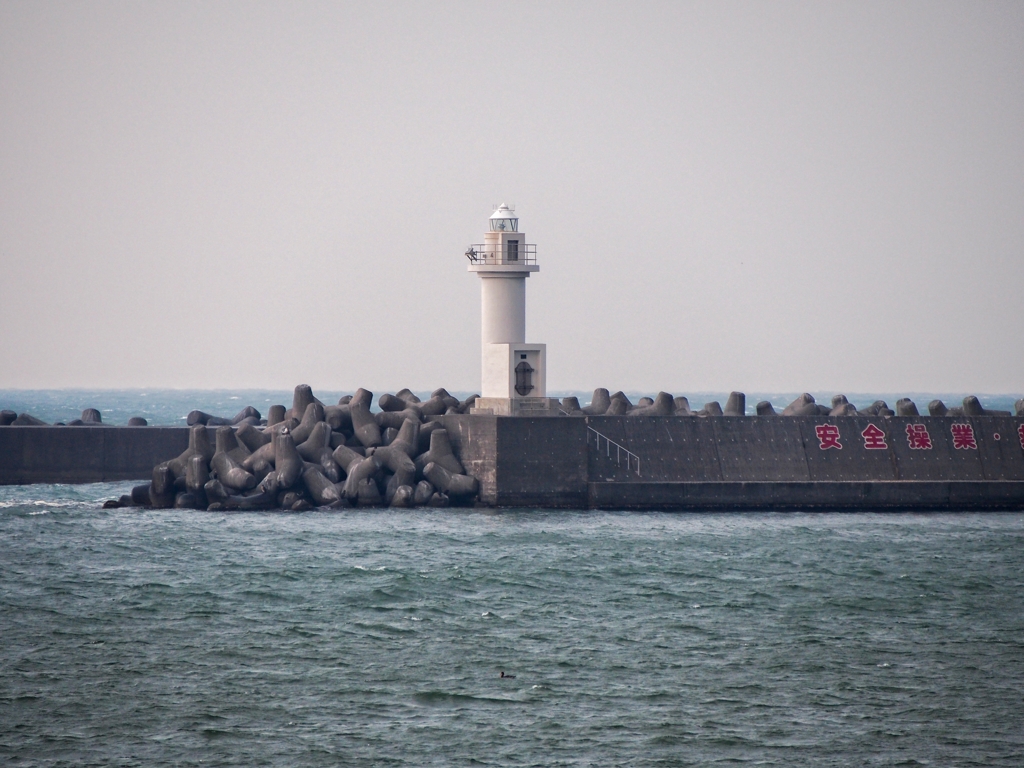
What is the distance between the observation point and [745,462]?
34750mm

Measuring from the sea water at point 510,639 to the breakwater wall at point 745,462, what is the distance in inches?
30.4

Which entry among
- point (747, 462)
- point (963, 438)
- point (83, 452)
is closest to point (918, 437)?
point (963, 438)

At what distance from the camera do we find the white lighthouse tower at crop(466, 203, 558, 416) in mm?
35094

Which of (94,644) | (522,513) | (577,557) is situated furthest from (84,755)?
(522,513)

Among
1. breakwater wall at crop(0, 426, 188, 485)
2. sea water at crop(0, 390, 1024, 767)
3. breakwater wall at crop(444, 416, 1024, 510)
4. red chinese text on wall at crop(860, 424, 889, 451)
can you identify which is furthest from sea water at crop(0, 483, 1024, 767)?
breakwater wall at crop(0, 426, 188, 485)

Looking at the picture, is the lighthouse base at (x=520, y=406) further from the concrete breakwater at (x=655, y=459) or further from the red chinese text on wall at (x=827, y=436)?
the red chinese text on wall at (x=827, y=436)

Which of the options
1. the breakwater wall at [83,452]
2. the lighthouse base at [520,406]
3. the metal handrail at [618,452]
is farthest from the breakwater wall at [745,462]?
the breakwater wall at [83,452]

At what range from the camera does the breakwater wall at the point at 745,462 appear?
33.4m

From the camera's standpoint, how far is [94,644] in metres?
Result: 21.4

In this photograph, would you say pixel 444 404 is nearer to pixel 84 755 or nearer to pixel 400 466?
pixel 400 466

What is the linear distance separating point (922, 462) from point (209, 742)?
78.6 ft

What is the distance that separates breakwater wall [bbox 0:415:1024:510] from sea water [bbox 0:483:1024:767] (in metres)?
0.77

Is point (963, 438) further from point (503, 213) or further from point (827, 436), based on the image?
point (503, 213)

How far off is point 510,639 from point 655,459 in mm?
13215
